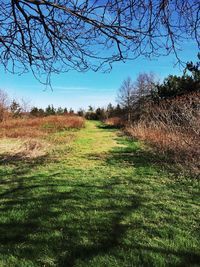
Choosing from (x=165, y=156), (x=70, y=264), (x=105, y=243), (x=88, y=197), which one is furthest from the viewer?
(x=165, y=156)

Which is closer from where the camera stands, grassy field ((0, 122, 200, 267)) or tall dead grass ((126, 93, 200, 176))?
grassy field ((0, 122, 200, 267))

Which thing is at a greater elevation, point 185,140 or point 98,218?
point 185,140

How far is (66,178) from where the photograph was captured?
21.4ft

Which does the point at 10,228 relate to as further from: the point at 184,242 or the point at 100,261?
the point at 184,242

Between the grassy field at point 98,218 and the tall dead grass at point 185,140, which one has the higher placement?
the tall dead grass at point 185,140

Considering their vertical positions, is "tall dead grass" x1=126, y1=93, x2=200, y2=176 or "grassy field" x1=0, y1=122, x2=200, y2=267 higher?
"tall dead grass" x1=126, y1=93, x2=200, y2=176

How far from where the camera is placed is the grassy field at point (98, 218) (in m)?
2.92

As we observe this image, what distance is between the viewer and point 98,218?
13.0 ft

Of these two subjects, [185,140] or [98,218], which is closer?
[98,218]

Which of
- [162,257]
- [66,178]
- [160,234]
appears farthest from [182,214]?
[66,178]

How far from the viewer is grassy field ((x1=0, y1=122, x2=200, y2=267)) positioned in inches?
115

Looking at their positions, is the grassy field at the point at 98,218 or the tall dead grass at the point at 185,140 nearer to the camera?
the grassy field at the point at 98,218

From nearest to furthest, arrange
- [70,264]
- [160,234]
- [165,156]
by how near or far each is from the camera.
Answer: [70,264]
[160,234]
[165,156]

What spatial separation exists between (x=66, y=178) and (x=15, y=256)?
360 cm
